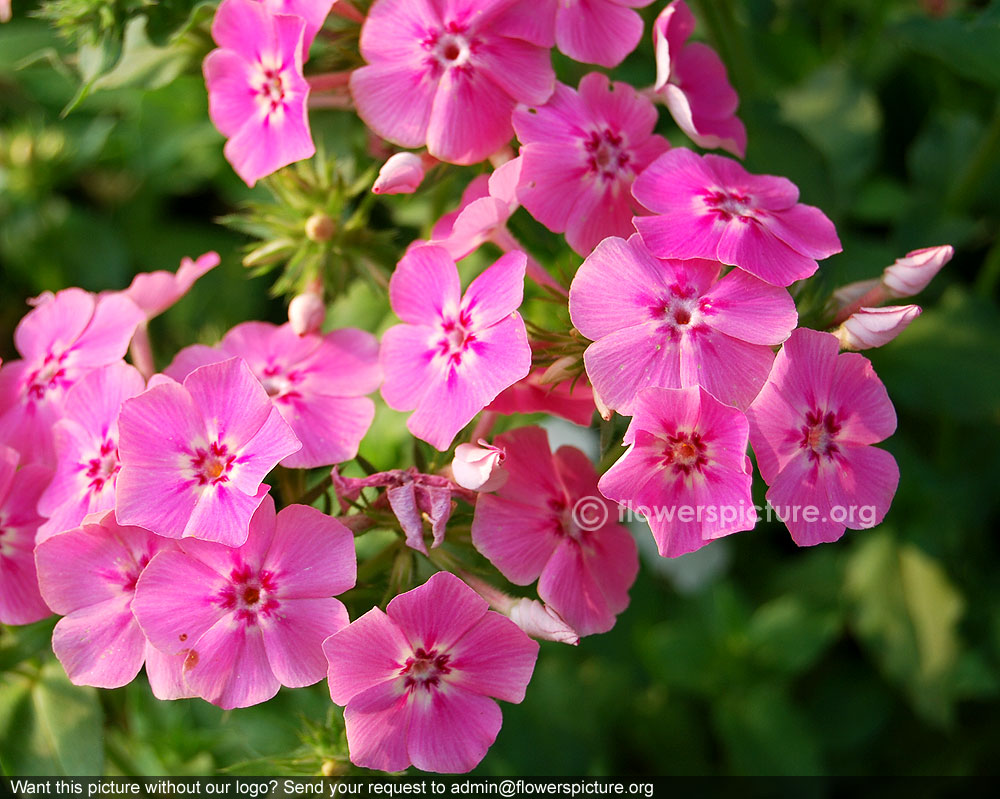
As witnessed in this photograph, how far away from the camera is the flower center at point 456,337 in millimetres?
1619

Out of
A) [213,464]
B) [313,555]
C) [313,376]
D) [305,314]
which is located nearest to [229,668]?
[313,555]

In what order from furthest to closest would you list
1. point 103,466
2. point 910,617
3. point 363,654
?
point 910,617 → point 103,466 → point 363,654

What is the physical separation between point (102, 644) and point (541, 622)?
716 mm

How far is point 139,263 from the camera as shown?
3.40 meters

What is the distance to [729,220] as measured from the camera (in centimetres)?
155

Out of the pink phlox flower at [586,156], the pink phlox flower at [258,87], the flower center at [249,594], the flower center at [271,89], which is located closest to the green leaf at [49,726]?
the flower center at [249,594]

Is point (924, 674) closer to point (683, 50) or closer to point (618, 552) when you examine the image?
point (618, 552)

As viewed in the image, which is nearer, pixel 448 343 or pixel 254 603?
pixel 254 603

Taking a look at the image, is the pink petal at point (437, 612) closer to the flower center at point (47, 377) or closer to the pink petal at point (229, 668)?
the pink petal at point (229, 668)

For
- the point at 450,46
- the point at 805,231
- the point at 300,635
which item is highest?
the point at 450,46

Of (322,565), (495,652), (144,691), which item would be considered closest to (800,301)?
(495,652)

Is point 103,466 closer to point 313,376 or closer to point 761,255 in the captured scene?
point 313,376

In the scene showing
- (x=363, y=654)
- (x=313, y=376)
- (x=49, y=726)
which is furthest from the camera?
(x=49, y=726)

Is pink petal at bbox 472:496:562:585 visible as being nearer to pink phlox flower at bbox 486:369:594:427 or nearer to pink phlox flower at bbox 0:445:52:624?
pink phlox flower at bbox 486:369:594:427
